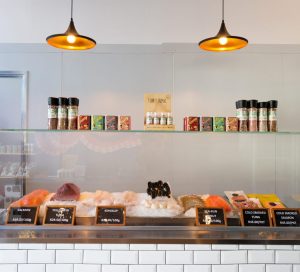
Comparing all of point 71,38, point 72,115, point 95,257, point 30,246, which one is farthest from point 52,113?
point 71,38

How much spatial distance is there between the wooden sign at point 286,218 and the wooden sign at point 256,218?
42mm

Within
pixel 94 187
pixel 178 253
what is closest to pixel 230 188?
pixel 178 253

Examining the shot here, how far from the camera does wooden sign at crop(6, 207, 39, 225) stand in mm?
1594

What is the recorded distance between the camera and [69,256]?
1501 millimetres

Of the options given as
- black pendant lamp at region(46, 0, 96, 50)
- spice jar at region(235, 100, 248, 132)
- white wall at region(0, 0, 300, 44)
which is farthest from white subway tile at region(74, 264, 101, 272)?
white wall at region(0, 0, 300, 44)

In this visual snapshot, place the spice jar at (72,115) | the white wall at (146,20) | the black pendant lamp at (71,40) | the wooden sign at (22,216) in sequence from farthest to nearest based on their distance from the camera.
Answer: the white wall at (146,20) → the black pendant lamp at (71,40) → the spice jar at (72,115) → the wooden sign at (22,216)

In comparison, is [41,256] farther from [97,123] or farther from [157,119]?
[157,119]

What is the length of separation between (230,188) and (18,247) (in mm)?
1365

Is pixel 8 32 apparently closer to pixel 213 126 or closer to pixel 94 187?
pixel 94 187

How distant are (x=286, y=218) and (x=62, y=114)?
1405 mm

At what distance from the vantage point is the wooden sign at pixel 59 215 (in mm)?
1595

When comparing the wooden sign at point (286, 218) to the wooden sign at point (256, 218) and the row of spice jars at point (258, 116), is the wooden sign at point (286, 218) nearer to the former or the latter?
the wooden sign at point (256, 218)

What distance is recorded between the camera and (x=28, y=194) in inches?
71.9

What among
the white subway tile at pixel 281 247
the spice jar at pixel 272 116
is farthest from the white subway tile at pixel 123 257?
the spice jar at pixel 272 116
